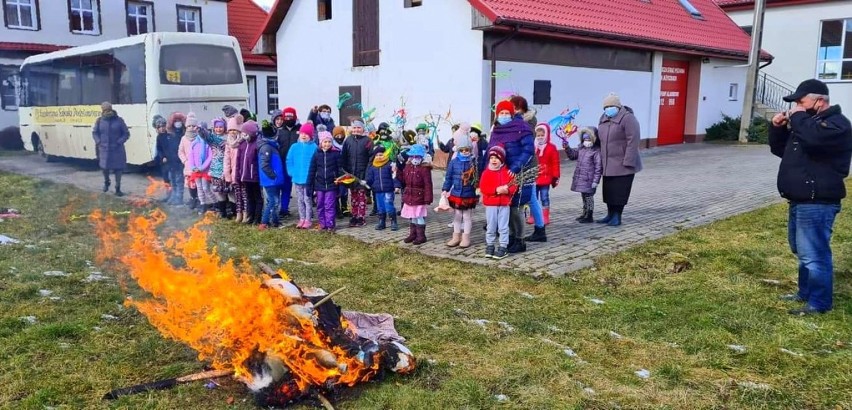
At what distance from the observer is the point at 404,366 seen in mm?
4473

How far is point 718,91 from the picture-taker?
24953 millimetres

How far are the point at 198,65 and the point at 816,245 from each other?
1454cm

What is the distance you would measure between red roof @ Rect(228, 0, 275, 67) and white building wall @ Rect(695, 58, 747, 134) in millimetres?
19356

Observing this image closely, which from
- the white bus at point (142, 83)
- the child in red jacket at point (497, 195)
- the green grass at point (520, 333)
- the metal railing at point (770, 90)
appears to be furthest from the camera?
the metal railing at point (770, 90)

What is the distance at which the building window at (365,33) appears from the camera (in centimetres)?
1902

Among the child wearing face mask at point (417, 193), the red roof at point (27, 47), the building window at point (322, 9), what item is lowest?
the child wearing face mask at point (417, 193)

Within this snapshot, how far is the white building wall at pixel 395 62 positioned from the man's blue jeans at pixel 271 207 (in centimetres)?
768

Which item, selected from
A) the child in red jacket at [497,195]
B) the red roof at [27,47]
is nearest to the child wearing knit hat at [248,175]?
the child in red jacket at [497,195]

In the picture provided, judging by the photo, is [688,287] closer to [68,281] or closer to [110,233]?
[68,281]

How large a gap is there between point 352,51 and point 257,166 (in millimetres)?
10823

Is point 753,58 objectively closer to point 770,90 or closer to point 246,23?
point 770,90

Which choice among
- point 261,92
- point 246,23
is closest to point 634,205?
point 261,92

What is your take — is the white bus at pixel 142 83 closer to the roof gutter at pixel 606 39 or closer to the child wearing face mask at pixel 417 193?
the roof gutter at pixel 606 39

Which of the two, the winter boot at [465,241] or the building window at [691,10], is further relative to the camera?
the building window at [691,10]
